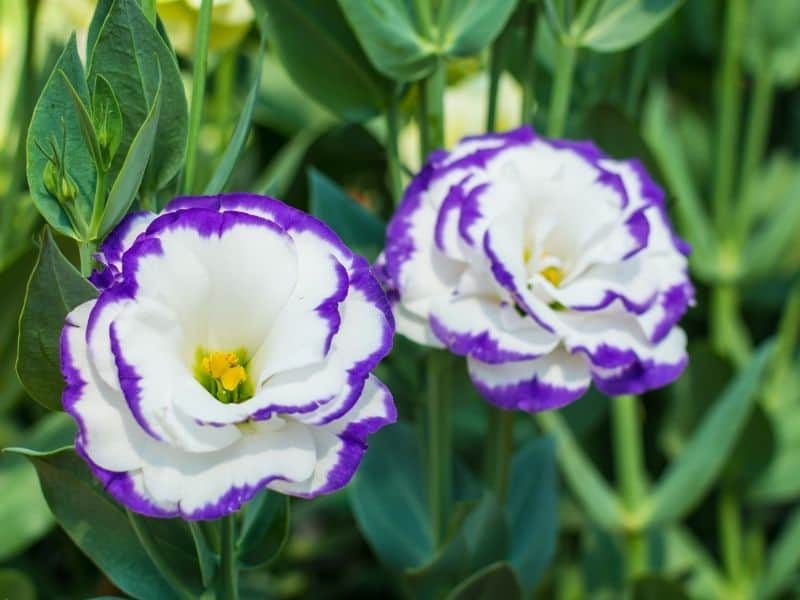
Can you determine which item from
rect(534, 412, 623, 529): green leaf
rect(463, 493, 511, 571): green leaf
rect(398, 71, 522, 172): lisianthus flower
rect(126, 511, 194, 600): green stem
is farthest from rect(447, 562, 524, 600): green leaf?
rect(398, 71, 522, 172): lisianthus flower

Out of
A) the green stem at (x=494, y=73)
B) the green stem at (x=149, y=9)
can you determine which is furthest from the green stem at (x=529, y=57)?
the green stem at (x=149, y=9)

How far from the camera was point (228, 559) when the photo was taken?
49cm

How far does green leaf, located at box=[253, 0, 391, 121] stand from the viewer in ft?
2.12

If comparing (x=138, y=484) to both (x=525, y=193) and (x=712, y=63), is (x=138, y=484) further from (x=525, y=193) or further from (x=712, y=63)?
(x=712, y=63)

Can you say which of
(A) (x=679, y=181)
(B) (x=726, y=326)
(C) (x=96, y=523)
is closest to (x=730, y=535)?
(B) (x=726, y=326)

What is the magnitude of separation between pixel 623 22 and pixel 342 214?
18 cm

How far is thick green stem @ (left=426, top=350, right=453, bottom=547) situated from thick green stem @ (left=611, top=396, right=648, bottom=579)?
198mm

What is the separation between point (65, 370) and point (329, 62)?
29 cm

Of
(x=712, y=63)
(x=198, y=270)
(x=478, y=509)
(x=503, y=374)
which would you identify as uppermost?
(x=198, y=270)

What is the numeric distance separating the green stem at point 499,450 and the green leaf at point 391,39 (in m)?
0.18

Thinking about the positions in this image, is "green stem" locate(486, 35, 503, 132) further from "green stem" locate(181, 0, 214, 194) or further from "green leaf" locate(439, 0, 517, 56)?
"green stem" locate(181, 0, 214, 194)

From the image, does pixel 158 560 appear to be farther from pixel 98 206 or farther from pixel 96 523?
pixel 98 206

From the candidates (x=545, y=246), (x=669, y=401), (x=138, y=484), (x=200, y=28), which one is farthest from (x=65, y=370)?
(x=669, y=401)

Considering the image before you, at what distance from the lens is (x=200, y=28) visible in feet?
1.63
